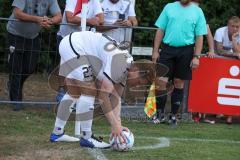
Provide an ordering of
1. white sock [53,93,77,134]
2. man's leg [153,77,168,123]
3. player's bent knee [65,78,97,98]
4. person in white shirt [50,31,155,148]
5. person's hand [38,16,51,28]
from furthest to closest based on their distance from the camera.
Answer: man's leg [153,77,168,123] < person's hand [38,16,51,28] < white sock [53,93,77,134] < player's bent knee [65,78,97,98] < person in white shirt [50,31,155,148]

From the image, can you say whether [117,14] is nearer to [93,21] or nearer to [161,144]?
[93,21]

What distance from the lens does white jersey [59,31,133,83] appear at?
746 centimetres

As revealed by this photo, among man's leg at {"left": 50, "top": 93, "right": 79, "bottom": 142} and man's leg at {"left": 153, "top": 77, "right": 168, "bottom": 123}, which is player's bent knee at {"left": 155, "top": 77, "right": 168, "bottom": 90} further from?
man's leg at {"left": 50, "top": 93, "right": 79, "bottom": 142}

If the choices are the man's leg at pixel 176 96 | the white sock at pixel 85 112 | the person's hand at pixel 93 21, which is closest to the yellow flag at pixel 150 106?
the man's leg at pixel 176 96

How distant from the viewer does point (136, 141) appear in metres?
8.47

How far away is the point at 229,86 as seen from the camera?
10711 mm

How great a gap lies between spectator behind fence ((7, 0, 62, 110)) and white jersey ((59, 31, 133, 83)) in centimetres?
214

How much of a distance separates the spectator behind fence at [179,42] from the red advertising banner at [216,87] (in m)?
0.58

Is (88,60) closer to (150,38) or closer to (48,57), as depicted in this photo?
(48,57)

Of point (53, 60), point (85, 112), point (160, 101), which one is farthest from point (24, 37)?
point (85, 112)

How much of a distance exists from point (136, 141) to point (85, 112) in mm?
924

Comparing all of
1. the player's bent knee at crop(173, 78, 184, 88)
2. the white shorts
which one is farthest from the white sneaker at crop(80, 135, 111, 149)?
the player's bent knee at crop(173, 78, 184, 88)

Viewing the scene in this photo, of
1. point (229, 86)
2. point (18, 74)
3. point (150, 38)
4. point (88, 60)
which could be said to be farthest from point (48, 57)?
point (88, 60)

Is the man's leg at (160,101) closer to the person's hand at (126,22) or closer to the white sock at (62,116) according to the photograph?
the person's hand at (126,22)
